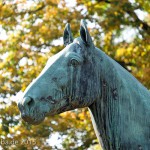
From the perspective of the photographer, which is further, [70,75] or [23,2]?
[23,2]

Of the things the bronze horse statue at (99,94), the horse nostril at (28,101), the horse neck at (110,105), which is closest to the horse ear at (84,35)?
the bronze horse statue at (99,94)

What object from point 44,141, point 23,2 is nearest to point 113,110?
point 44,141

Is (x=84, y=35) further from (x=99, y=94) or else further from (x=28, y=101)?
(x=28, y=101)

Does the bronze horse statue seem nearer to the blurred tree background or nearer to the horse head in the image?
the horse head

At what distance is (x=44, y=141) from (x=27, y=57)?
274cm

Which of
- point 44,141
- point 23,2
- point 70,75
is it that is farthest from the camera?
point 23,2

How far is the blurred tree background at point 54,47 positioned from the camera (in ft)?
45.1

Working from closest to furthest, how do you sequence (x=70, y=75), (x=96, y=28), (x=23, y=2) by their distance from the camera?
(x=70, y=75), (x=96, y=28), (x=23, y=2)

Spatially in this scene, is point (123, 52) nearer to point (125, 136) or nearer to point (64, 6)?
point (64, 6)

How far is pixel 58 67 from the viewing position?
10.8 ft

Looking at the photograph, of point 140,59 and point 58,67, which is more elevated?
point 58,67

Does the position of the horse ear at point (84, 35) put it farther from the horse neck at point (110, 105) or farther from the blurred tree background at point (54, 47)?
the blurred tree background at point (54, 47)

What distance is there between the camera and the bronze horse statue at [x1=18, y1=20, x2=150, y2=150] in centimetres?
326

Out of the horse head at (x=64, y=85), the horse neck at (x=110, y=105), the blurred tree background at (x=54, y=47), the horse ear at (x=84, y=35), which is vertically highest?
the horse ear at (x=84, y=35)
